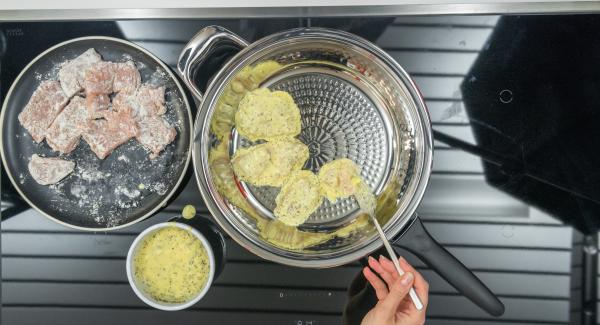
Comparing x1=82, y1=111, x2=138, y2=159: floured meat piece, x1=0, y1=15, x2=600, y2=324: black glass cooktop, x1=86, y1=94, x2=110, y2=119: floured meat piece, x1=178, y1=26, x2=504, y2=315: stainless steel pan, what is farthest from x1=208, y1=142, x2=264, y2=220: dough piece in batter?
x1=86, y1=94, x2=110, y2=119: floured meat piece

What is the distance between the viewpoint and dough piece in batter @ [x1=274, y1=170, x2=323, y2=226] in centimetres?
117

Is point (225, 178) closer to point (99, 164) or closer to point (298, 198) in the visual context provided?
point (298, 198)

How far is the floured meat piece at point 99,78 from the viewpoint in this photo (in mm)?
A: 1192

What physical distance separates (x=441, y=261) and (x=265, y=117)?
0.55m

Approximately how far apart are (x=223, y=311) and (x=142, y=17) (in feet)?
2.67

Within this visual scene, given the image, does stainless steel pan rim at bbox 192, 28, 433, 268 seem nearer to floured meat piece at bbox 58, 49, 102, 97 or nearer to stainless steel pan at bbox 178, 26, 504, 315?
stainless steel pan at bbox 178, 26, 504, 315

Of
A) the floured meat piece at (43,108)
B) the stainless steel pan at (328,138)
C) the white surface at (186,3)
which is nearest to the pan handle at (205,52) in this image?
the stainless steel pan at (328,138)

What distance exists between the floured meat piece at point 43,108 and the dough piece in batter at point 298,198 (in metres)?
0.62

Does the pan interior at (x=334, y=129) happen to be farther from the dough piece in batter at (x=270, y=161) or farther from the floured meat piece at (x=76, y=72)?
the floured meat piece at (x=76, y=72)

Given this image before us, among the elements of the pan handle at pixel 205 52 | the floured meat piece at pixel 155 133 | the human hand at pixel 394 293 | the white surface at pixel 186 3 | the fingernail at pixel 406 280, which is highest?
the white surface at pixel 186 3

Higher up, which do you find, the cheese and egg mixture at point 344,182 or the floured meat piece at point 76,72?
the floured meat piece at point 76,72

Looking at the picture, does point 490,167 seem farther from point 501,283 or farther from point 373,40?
point 373,40

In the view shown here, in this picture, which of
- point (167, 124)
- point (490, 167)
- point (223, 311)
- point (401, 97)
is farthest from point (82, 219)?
point (490, 167)

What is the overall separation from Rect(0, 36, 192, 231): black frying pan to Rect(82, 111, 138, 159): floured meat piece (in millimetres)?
27
